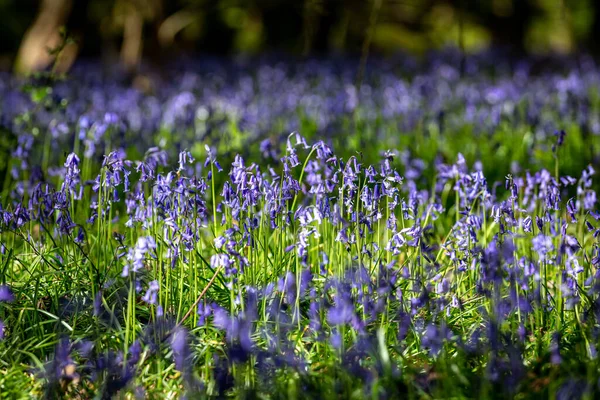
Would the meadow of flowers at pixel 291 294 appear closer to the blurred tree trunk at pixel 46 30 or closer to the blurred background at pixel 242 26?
the blurred background at pixel 242 26

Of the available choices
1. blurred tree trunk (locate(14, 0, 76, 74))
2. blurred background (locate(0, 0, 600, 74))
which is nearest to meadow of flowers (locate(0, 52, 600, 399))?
blurred background (locate(0, 0, 600, 74))

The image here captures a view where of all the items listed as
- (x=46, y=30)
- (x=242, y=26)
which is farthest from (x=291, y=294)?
(x=242, y=26)

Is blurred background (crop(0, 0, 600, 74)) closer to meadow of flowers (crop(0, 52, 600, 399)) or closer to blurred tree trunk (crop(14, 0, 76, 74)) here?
blurred tree trunk (crop(14, 0, 76, 74))

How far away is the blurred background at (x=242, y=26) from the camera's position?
11742mm

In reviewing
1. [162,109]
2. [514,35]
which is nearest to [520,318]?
[162,109]

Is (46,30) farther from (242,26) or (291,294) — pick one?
(242,26)

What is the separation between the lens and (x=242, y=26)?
873 inches

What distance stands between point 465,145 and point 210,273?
3.33m

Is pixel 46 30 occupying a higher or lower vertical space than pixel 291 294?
higher

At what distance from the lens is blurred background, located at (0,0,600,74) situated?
11.7 m

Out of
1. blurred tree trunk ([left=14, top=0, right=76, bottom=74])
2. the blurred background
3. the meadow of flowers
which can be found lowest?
the meadow of flowers

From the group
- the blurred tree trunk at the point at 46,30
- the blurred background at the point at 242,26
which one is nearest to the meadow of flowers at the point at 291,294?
the blurred background at the point at 242,26

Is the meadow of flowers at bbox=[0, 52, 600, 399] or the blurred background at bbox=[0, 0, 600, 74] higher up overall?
the blurred background at bbox=[0, 0, 600, 74]

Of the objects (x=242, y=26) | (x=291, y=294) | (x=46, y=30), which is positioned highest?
(x=242, y=26)
